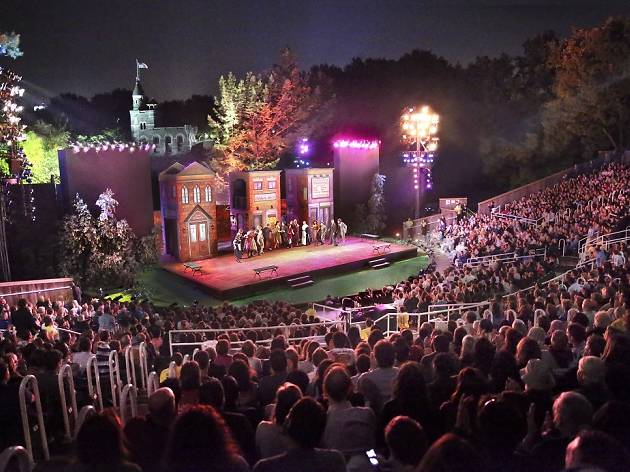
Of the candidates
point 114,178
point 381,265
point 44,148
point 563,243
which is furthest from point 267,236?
point 44,148

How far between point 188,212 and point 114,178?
3428 mm

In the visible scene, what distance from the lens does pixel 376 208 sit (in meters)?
33.1

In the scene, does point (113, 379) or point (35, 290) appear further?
point (35, 290)

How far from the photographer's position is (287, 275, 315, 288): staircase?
70.2ft

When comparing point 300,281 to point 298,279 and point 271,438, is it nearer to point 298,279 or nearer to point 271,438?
point 298,279

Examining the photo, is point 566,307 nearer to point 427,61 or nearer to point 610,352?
point 610,352

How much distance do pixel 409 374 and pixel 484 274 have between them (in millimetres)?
11575

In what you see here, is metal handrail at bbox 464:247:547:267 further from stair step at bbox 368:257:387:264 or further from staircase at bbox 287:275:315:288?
staircase at bbox 287:275:315:288

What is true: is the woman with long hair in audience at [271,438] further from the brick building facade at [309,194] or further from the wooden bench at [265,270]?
the brick building facade at [309,194]

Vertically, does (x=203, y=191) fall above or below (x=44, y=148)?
below

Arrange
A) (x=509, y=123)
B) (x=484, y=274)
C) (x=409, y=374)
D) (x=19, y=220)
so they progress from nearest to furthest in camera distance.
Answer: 1. (x=409, y=374)
2. (x=484, y=274)
3. (x=19, y=220)
4. (x=509, y=123)

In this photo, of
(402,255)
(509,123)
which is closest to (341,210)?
(402,255)

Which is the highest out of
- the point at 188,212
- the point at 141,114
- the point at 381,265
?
the point at 141,114

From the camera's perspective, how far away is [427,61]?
152ft
